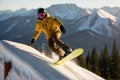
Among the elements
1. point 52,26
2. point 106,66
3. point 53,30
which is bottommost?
point 106,66

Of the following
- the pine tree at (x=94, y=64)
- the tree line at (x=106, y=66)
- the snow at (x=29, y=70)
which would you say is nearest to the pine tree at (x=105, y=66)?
the tree line at (x=106, y=66)

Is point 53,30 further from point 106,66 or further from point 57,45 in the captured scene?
point 106,66

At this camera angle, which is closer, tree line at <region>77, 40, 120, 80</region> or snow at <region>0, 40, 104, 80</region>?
snow at <region>0, 40, 104, 80</region>

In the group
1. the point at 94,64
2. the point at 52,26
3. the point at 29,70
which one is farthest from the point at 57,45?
the point at 94,64

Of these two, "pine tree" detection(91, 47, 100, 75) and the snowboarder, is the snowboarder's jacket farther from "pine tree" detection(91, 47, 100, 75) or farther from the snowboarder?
"pine tree" detection(91, 47, 100, 75)

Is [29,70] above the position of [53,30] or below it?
above

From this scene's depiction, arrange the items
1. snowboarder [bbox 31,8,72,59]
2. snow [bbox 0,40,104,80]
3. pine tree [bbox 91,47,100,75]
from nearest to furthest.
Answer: snow [bbox 0,40,104,80]
snowboarder [bbox 31,8,72,59]
pine tree [bbox 91,47,100,75]

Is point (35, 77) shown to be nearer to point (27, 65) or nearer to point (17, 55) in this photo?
point (27, 65)

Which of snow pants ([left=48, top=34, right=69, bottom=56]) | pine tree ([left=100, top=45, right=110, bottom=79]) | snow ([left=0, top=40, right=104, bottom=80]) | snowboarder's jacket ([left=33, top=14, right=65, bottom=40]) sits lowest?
pine tree ([left=100, top=45, right=110, bottom=79])

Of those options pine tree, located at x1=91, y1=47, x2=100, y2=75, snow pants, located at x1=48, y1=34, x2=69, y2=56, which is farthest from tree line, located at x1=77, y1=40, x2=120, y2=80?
snow pants, located at x1=48, y1=34, x2=69, y2=56

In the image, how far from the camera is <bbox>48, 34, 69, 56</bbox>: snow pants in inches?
434

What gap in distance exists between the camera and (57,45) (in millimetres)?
11250

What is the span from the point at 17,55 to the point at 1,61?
0.55 meters

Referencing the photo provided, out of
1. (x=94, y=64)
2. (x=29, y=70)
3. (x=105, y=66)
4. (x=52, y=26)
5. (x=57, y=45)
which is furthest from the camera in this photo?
(x=94, y=64)
